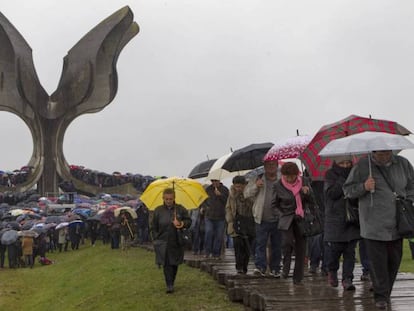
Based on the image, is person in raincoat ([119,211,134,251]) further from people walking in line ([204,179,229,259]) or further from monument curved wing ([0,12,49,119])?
monument curved wing ([0,12,49,119])

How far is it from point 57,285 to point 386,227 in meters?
6.56

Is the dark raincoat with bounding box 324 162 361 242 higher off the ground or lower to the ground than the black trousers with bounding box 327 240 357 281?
higher

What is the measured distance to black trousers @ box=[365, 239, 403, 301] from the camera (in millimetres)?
4441

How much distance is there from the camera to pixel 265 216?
6.22 m

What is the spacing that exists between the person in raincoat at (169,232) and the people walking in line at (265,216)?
2.37ft

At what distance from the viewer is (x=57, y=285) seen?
9625 mm

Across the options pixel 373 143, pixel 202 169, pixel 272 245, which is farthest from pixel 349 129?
pixel 202 169

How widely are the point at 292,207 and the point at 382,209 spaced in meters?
1.31

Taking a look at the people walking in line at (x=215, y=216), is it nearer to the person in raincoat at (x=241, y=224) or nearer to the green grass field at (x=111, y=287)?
the green grass field at (x=111, y=287)

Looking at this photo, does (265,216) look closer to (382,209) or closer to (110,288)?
(382,209)

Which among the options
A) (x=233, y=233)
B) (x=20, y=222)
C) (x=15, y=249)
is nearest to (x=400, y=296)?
(x=233, y=233)

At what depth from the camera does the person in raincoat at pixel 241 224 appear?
649cm

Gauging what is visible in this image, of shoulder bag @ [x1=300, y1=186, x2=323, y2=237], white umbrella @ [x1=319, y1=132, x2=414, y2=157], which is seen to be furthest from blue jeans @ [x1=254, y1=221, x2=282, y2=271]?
white umbrella @ [x1=319, y1=132, x2=414, y2=157]

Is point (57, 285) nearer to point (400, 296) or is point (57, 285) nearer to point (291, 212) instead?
point (291, 212)
